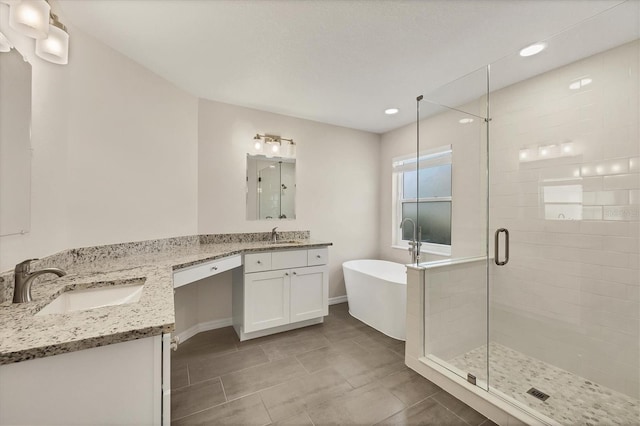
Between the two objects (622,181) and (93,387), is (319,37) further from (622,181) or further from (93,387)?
(622,181)

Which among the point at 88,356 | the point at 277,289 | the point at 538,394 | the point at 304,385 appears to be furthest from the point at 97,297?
the point at 538,394

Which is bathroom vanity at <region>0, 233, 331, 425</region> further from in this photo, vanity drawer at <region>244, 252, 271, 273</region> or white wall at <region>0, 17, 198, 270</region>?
vanity drawer at <region>244, 252, 271, 273</region>

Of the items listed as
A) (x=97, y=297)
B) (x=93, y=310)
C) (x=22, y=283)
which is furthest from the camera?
(x=97, y=297)

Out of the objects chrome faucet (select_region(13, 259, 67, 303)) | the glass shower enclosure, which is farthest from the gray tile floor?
chrome faucet (select_region(13, 259, 67, 303))

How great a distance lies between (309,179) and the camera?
339cm

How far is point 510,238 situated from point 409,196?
149 cm

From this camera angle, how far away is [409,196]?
12.0 feet

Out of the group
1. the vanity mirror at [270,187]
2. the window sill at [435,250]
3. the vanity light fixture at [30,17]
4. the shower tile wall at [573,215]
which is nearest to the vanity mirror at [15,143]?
the vanity light fixture at [30,17]

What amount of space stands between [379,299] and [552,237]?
1596 mm

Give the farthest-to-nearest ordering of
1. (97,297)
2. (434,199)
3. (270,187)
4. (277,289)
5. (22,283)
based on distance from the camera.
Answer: (270,187)
(434,199)
(277,289)
(97,297)
(22,283)

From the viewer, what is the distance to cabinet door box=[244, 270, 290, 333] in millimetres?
Result: 2491

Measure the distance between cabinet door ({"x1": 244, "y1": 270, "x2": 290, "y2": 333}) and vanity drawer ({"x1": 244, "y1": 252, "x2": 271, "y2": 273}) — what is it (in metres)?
0.05

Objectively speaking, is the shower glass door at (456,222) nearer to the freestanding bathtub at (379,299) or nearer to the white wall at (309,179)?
the freestanding bathtub at (379,299)

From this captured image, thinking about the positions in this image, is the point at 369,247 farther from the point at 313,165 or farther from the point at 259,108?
the point at 259,108
